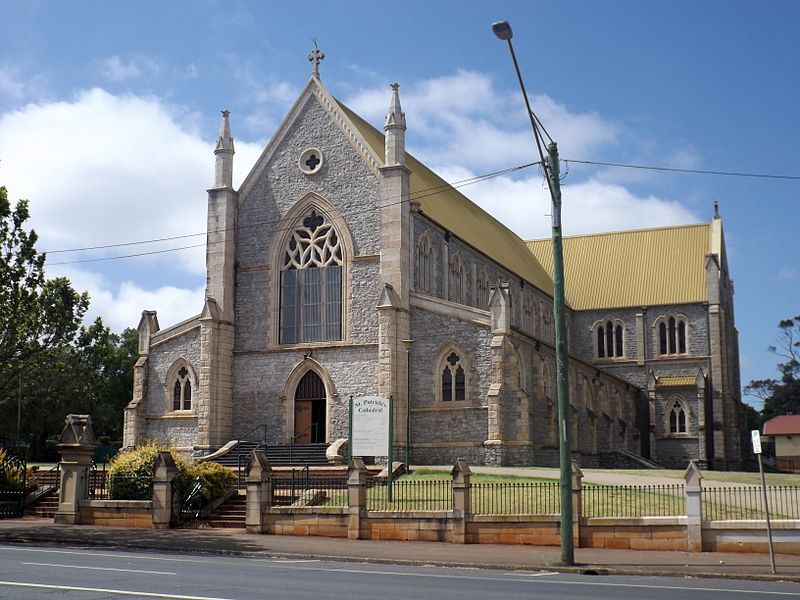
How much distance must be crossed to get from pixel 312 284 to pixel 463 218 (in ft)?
39.9

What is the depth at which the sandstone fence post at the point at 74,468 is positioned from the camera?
88.9 feet

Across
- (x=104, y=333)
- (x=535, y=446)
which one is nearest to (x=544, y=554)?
(x=535, y=446)

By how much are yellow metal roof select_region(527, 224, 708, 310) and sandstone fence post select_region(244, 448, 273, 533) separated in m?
42.4

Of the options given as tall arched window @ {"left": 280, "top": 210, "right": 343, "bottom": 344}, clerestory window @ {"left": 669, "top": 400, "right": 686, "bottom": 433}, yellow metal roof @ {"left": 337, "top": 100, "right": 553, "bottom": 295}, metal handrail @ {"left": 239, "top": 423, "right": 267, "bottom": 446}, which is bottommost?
metal handrail @ {"left": 239, "top": 423, "right": 267, "bottom": 446}

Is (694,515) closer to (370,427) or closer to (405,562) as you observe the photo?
(405,562)

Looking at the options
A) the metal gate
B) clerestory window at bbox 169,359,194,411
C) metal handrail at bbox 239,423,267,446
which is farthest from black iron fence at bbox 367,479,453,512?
clerestory window at bbox 169,359,194,411

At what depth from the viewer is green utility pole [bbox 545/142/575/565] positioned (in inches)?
725

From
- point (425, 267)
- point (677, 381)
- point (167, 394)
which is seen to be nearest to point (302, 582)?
point (425, 267)

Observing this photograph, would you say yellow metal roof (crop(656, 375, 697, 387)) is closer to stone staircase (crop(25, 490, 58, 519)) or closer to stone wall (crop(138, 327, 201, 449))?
stone wall (crop(138, 327, 201, 449))

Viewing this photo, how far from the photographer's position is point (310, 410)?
3903 centimetres

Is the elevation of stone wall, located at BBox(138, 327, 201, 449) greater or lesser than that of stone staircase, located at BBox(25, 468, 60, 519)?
greater

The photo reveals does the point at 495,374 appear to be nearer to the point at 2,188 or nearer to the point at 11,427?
the point at 2,188

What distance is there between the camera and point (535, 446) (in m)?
38.2

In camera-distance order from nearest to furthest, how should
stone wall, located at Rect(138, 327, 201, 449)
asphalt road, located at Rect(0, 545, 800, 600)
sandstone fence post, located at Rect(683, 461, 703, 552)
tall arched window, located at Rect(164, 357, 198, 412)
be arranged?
1. asphalt road, located at Rect(0, 545, 800, 600)
2. sandstone fence post, located at Rect(683, 461, 703, 552)
3. stone wall, located at Rect(138, 327, 201, 449)
4. tall arched window, located at Rect(164, 357, 198, 412)
